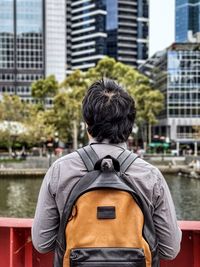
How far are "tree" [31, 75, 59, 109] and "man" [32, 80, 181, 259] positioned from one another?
48900 mm

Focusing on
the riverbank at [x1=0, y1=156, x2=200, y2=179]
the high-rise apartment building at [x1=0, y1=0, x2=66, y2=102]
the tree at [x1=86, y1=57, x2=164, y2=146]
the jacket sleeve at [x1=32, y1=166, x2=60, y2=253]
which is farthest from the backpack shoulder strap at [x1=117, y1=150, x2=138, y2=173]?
the high-rise apartment building at [x1=0, y1=0, x2=66, y2=102]

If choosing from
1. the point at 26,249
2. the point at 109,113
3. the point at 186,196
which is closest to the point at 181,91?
the point at 186,196

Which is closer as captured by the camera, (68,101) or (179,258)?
(179,258)

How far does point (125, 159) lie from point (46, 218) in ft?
1.47

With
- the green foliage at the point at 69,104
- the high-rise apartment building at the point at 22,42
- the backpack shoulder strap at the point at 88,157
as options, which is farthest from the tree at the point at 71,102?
the high-rise apartment building at the point at 22,42

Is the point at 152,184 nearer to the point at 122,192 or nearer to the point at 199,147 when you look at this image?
the point at 122,192

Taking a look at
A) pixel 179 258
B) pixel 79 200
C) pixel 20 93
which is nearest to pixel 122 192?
pixel 79 200

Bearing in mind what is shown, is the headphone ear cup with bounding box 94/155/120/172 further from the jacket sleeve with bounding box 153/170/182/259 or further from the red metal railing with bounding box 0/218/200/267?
the red metal railing with bounding box 0/218/200/267

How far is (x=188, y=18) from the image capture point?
120938 mm

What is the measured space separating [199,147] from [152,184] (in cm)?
6417

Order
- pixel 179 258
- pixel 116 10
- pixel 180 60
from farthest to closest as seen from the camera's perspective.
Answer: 1. pixel 116 10
2. pixel 180 60
3. pixel 179 258

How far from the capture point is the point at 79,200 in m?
1.94

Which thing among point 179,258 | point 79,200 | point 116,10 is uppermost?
point 116,10

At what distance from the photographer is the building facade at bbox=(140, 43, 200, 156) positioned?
64.7 metres
